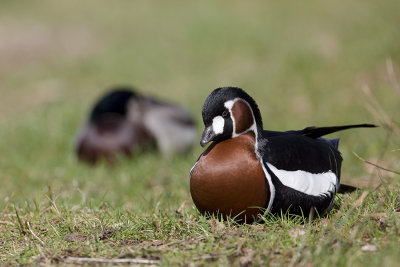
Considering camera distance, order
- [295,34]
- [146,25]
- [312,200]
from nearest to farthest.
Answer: [312,200] < [295,34] < [146,25]

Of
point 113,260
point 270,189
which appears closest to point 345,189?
point 270,189

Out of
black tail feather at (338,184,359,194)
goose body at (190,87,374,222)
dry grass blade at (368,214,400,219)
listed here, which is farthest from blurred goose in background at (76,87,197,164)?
dry grass blade at (368,214,400,219)

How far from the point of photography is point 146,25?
15.7m

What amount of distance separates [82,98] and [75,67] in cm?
271

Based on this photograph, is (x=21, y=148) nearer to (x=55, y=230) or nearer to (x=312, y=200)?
(x=55, y=230)

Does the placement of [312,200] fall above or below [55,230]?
above

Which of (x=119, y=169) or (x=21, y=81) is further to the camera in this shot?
(x=21, y=81)

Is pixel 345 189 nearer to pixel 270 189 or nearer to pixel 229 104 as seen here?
pixel 270 189

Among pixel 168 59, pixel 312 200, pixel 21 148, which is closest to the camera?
pixel 312 200

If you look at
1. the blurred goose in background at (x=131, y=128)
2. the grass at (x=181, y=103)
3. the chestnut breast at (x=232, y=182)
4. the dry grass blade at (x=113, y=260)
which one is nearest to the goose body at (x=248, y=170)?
the chestnut breast at (x=232, y=182)

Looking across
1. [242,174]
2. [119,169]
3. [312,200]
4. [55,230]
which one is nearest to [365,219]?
[312,200]

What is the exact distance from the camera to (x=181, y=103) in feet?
31.3

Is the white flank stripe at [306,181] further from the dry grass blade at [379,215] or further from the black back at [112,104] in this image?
the black back at [112,104]

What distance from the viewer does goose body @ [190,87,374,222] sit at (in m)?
3.10
